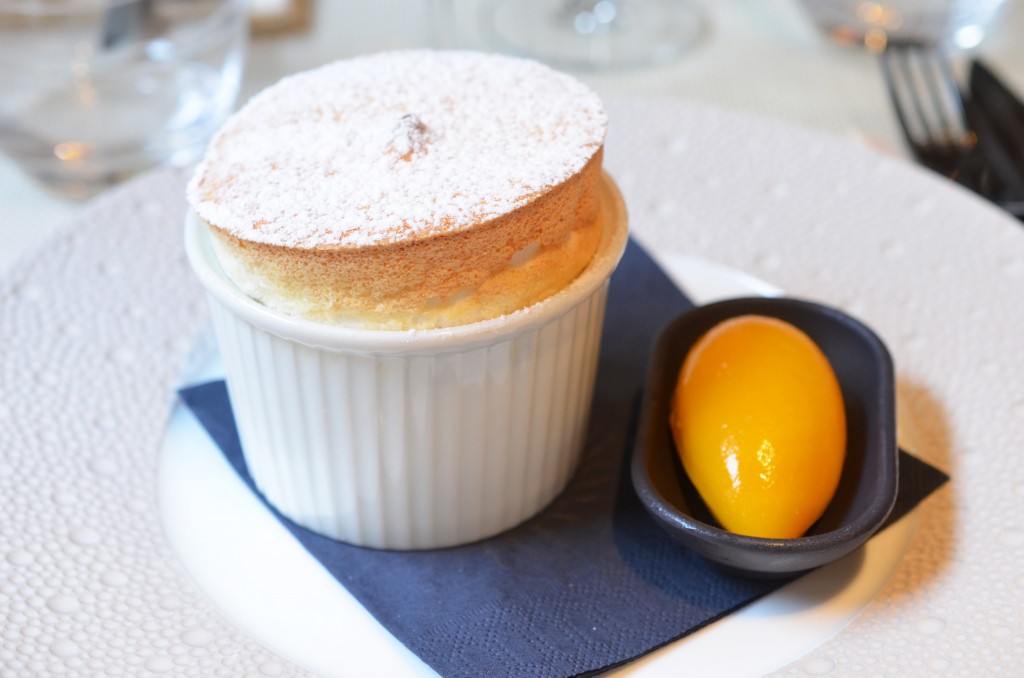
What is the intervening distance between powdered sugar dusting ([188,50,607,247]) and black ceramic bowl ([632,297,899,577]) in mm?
273

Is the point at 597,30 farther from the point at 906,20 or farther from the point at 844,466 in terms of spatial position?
the point at 844,466

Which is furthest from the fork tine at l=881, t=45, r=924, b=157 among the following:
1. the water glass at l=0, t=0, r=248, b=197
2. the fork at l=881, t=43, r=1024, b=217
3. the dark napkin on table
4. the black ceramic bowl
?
the water glass at l=0, t=0, r=248, b=197

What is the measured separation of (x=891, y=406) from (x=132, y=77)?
1.27 m

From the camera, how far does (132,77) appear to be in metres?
1.62

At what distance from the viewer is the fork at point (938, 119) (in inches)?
57.5

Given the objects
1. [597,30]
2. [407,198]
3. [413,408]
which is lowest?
[597,30]

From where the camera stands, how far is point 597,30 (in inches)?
75.7

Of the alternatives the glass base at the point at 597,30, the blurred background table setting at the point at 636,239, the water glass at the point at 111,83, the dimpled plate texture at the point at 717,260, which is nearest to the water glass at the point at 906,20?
the blurred background table setting at the point at 636,239

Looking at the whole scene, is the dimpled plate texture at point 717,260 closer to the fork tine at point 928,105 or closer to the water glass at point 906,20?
the fork tine at point 928,105

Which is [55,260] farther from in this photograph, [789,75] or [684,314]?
[789,75]

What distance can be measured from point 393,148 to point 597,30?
1172 mm

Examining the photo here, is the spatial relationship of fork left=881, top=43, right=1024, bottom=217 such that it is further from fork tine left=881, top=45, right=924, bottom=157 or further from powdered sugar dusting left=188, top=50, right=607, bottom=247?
powdered sugar dusting left=188, top=50, right=607, bottom=247

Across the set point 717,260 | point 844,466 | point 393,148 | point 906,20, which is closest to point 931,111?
point 906,20

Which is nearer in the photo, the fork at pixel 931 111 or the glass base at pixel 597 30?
the fork at pixel 931 111
